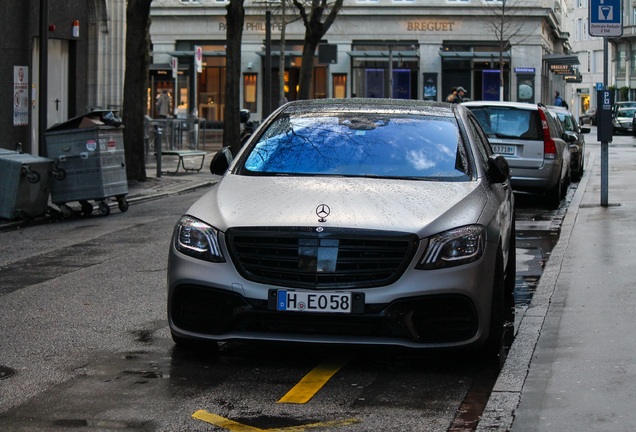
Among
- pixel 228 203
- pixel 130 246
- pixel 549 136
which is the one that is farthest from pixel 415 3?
pixel 228 203

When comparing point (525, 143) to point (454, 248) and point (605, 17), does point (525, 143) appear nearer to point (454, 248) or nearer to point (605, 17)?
point (605, 17)

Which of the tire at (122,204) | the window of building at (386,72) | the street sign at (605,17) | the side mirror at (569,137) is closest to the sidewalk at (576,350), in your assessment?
the street sign at (605,17)

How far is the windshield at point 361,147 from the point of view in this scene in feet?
27.2

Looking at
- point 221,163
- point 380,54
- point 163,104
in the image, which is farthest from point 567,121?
point 380,54

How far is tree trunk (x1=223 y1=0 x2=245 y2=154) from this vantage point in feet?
103

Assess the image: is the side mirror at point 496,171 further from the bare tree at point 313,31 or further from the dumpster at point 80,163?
the bare tree at point 313,31

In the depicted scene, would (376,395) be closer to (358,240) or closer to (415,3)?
(358,240)

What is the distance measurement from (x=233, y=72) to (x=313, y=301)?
25321mm

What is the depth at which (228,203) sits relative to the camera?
301 inches

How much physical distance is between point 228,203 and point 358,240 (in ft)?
3.06

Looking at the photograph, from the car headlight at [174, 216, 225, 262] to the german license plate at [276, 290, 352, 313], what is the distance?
446mm

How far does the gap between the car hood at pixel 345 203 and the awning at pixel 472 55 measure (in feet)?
195

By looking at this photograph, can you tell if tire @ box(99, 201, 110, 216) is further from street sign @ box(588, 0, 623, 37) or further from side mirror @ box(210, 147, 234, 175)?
side mirror @ box(210, 147, 234, 175)

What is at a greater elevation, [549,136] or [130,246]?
[549,136]
